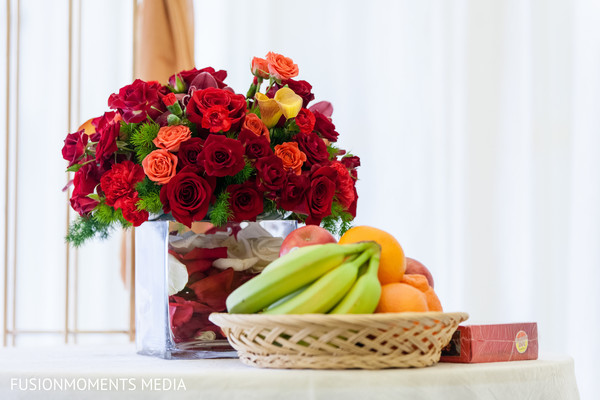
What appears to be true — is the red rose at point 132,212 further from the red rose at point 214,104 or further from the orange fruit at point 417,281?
the orange fruit at point 417,281

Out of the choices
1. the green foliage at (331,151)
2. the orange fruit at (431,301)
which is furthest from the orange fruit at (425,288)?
the green foliage at (331,151)

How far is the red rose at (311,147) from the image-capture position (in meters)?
1.11

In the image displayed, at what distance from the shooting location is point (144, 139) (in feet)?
3.49

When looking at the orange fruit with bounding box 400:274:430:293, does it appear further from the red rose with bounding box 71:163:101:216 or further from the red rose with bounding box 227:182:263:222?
the red rose with bounding box 71:163:101:216

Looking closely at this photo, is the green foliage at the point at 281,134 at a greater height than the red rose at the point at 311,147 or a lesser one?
greater

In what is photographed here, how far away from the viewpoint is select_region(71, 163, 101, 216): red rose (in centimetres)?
111

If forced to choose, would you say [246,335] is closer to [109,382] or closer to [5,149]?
[109,382]

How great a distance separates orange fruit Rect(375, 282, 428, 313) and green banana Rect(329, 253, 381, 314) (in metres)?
0.03

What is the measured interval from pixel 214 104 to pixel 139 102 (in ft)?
0.41

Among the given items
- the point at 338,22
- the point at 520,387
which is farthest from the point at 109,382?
the point at 338,22

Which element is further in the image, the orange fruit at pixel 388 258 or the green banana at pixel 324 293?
the orange fruit at pixel 388 258

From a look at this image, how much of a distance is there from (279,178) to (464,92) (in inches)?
79.4

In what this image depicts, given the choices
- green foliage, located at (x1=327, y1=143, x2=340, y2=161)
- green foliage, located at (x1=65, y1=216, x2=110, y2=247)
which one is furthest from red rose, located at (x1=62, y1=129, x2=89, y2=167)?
green foliage, located at (x1=327, y1=143, x2=340, y2=161)

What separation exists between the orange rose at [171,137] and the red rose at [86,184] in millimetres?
145
